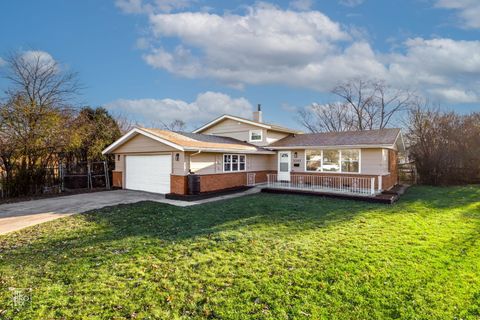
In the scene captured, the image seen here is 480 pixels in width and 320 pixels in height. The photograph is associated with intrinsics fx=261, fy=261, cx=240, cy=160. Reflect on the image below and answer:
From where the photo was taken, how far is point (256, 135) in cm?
1798

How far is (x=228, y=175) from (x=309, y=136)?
707cm

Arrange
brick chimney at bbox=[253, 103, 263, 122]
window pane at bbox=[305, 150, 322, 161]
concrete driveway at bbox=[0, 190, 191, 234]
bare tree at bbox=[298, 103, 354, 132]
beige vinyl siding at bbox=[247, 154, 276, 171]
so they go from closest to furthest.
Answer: concrete driveway at bbox=[0, 190, 191, 234] < window pane at bbox=[305, 150, 322, 161] < beige vinyl siding at bbox=[247, 154, 276, 171] < brick chimney at bbox=[253, 103, 263, 122] < bare tree at bbox=[298, 103, 354, 132]

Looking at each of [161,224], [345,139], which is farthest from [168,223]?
[345,139]

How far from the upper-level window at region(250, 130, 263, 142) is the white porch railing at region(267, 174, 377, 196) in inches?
107

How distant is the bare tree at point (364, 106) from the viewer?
31.6 metres

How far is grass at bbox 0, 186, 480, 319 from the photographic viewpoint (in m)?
3.45

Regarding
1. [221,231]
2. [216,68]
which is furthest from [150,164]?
[216,68]

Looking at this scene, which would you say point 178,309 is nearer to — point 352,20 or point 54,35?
point 54,35

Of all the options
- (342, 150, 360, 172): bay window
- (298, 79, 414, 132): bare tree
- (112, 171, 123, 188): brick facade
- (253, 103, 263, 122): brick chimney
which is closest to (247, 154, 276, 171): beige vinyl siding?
(253, 103, 263, 122): brick chimney

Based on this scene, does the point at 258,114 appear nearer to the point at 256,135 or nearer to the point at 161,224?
the point at 256,135

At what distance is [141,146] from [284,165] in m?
8.86

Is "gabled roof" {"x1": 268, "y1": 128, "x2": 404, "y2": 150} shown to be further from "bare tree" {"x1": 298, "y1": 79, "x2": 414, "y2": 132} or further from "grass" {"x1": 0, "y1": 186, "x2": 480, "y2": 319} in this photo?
"bare tree" {"x1": 298, "y1": 79, "x2": 414, "y2": 132}

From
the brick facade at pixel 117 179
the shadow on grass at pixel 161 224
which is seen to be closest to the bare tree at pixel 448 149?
the shadow on grass at pixel 161 224

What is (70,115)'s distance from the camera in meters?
14.9
